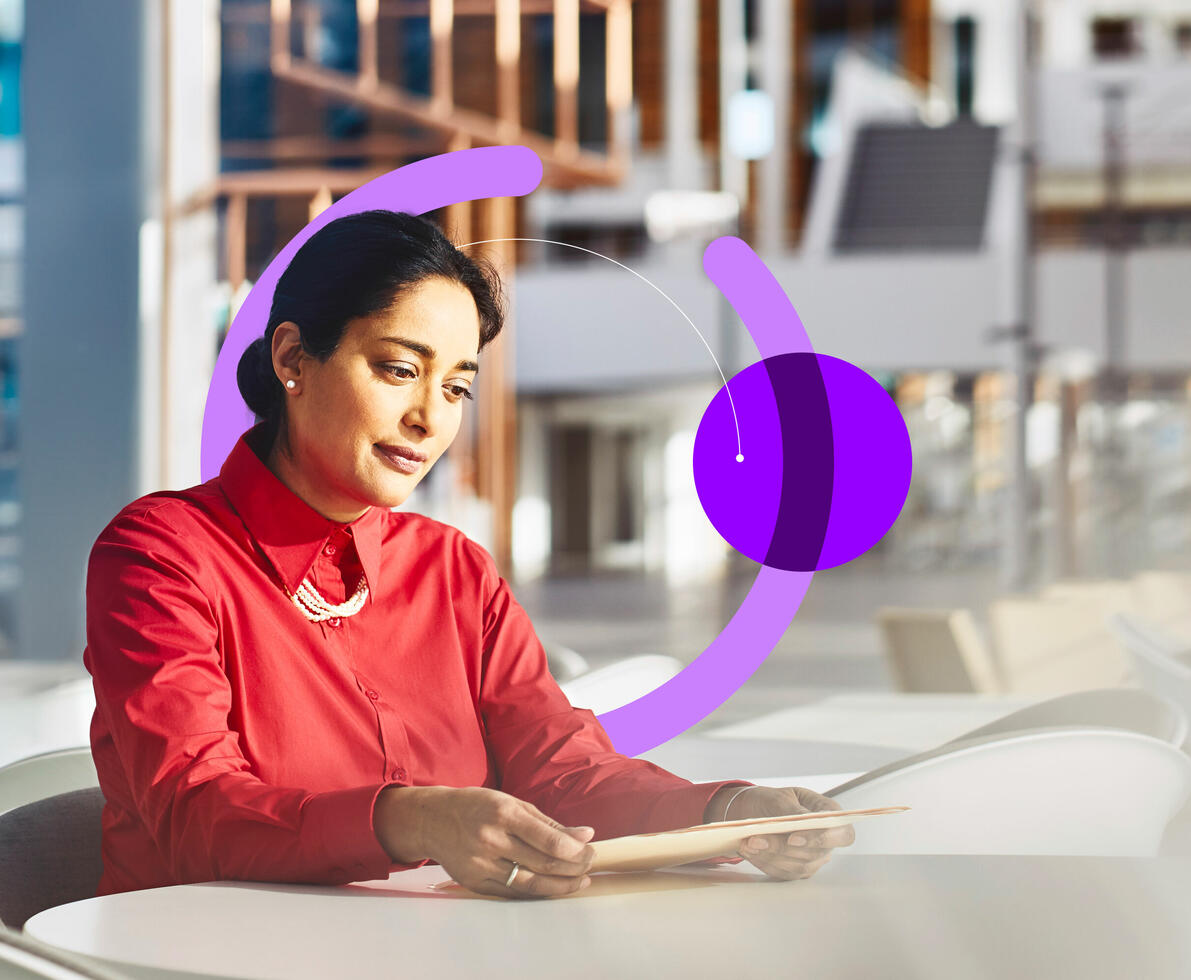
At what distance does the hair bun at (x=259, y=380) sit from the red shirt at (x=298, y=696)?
0.16 ft

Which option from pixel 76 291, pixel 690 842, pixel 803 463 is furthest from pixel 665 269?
pixel 690 842

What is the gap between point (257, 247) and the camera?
207 inches

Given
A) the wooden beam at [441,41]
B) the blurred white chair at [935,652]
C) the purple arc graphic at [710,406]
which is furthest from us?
the wooden beam at [441,41]

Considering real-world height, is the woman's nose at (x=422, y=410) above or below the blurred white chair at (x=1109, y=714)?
above

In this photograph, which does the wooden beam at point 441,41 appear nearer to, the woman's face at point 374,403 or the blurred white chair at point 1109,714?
the blurred white chair at point 1109,714

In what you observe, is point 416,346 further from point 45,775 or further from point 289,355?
point 45,775

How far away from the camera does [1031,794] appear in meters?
1.43

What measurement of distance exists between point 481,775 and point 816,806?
14.8 inches

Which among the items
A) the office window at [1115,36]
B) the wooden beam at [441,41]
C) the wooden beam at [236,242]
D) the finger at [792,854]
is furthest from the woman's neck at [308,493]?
the office window at [1115,36]

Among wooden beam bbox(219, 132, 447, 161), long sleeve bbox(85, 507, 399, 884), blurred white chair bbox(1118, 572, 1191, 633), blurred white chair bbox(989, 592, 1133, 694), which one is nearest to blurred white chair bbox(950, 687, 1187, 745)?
long sleeve bbox(85, 507, 399, 884)

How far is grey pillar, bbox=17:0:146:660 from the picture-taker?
13.6ft

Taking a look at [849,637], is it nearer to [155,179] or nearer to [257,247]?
[257,247]

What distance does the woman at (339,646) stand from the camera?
3.66 ft

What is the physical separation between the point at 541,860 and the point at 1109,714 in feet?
2.97
